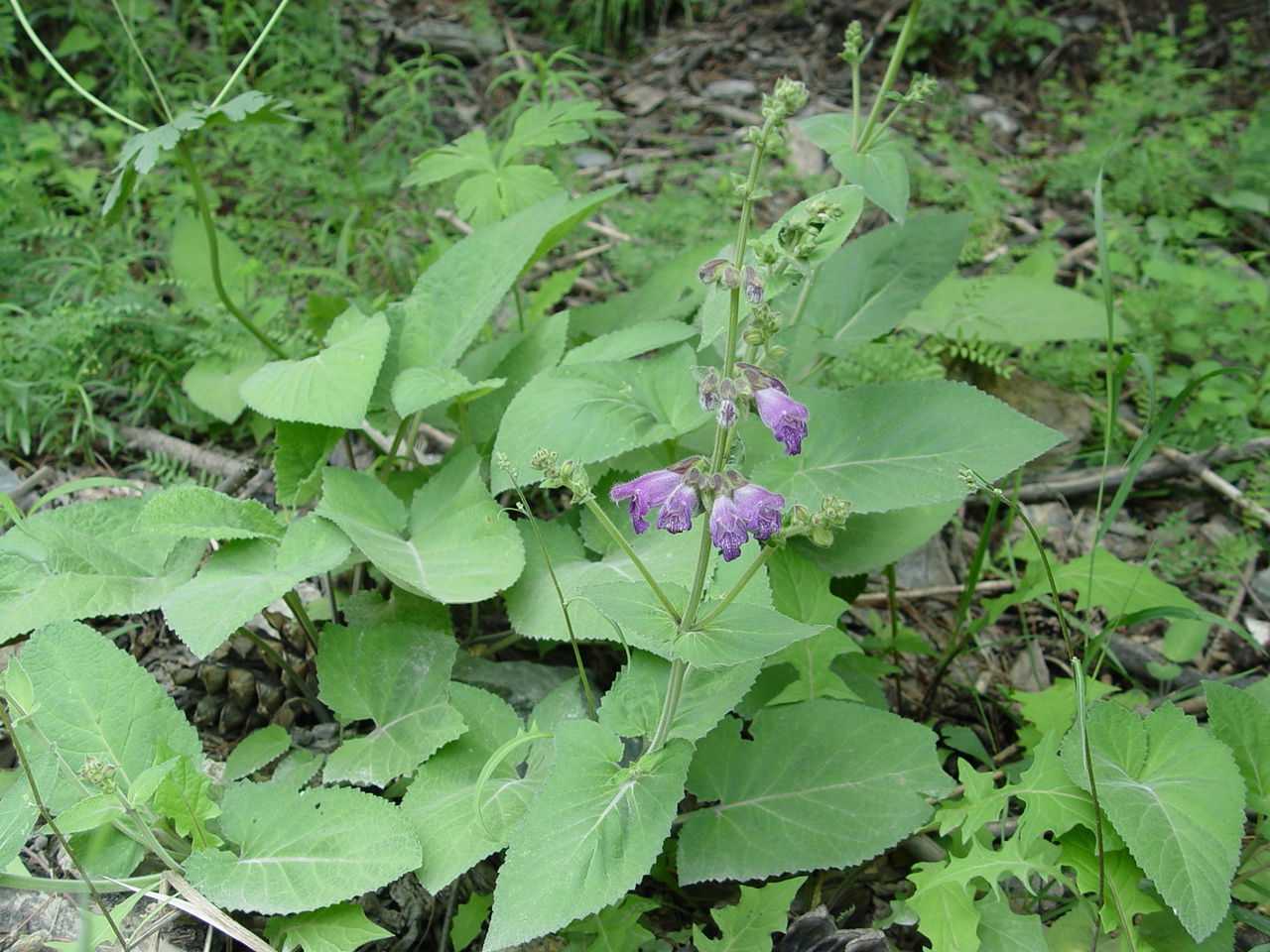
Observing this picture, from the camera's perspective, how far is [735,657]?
1571 mm

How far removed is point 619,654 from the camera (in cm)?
249

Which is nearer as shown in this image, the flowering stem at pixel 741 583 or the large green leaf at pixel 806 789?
the flowering stem at pixel 741 583

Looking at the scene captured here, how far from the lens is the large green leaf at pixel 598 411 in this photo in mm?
2170

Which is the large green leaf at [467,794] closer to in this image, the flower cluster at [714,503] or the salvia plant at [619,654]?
the salvia plant at [619,654]

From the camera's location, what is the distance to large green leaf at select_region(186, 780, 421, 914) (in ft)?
5.68

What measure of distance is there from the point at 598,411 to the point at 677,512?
0.80 metres

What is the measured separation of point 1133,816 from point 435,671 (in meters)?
1.42

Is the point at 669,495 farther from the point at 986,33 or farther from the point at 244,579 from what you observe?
the point at 986,33

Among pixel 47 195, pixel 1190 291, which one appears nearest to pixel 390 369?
pixel 47 195

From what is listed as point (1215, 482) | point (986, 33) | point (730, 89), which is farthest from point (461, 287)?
point (986, 33)

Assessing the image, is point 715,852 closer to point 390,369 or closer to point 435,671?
point 435,671

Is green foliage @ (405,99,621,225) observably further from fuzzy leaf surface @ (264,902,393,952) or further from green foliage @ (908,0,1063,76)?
green foliage @ (908,0,1063,76)

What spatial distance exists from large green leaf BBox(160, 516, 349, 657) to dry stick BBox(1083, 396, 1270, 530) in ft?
8.84

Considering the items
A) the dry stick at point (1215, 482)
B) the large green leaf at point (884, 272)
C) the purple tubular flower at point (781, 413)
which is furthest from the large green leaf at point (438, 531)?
the dry stick at point (1215, 482)
